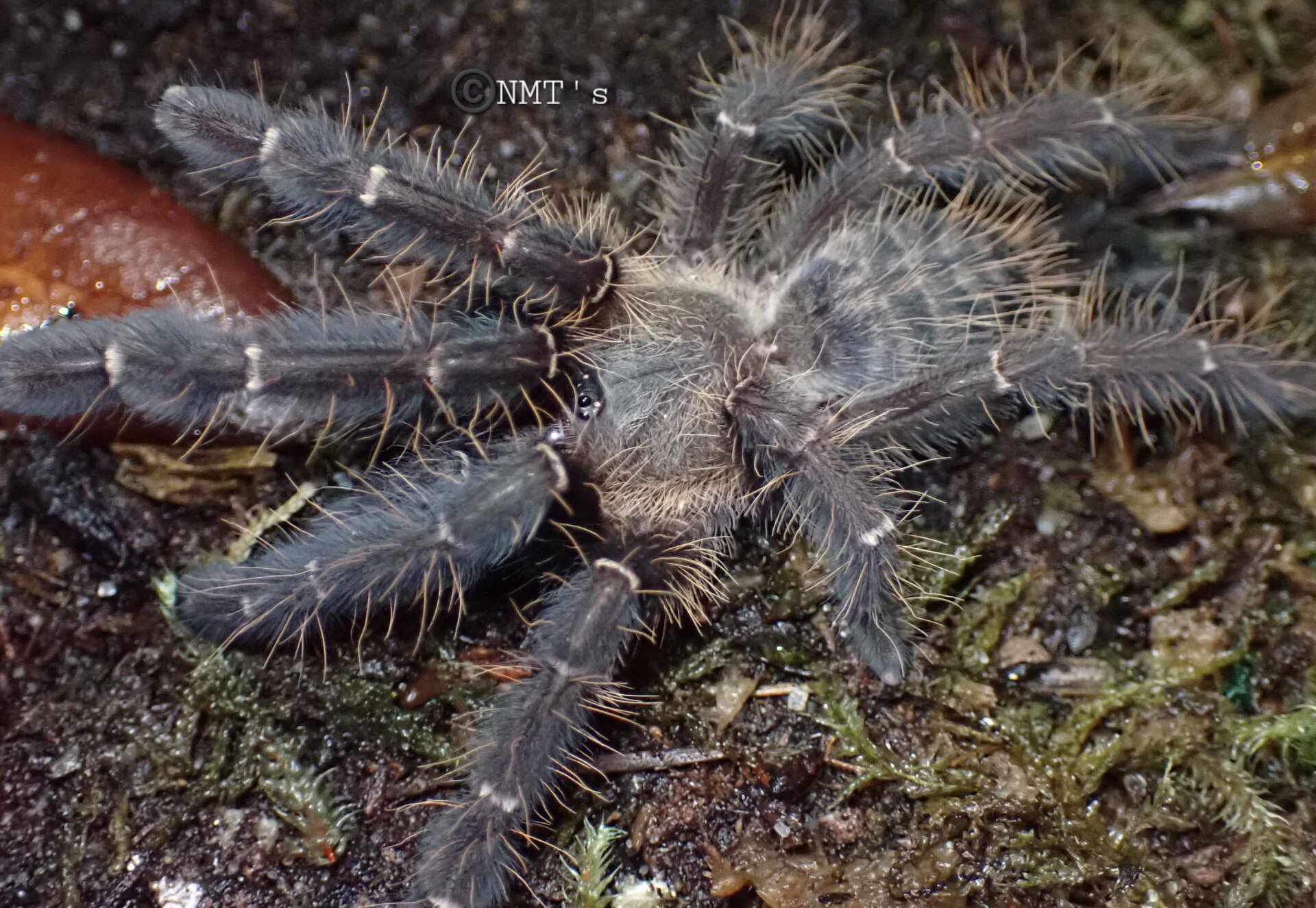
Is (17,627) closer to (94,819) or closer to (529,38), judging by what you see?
(94,819)

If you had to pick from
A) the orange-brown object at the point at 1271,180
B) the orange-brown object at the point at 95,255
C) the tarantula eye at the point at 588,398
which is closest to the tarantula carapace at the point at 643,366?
the tarantula eye at the point at 588,398

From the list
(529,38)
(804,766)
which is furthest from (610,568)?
(529,38)

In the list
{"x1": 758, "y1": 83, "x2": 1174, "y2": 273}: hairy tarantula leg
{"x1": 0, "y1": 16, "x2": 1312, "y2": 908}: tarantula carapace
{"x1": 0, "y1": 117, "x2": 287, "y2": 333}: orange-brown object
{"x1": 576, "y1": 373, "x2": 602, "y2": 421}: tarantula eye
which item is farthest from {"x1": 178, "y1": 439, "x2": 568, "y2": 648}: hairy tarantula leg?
{"x1": 758, "y1": 83, "x2": 1174, "y2": 273}: hairy tarantula leg

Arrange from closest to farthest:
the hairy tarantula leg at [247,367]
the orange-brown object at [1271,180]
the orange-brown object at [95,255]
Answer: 1. the hairy tarantula leg at [247,367]
2. the orange-brown object at [95,255]
3. the orange-brown object at [1271,180]

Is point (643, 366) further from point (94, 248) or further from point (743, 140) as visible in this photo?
point (94, 248)

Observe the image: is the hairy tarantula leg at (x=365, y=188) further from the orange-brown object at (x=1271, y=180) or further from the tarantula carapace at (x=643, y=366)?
the orange-brown object at (x=1271, y=180)

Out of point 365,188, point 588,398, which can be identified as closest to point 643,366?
point 588,398
